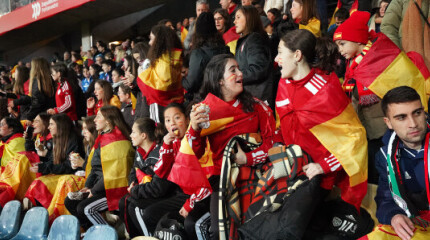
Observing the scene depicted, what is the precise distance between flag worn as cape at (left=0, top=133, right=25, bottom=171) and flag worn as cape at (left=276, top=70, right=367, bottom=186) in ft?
13.8

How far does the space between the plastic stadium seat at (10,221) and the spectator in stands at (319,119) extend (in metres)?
2.87

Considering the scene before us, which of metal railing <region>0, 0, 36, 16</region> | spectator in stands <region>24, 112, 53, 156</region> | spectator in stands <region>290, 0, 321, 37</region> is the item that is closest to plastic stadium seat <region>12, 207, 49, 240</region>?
spectator in stands <region>24, 112, 53, 156</region>

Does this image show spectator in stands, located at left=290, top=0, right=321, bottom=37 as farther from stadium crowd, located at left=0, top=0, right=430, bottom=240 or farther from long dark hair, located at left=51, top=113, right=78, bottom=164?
long dark hair, located at left=51, top=113, right=78, bottom=164

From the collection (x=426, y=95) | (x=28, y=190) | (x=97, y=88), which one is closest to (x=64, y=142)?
(x=28, y=190)

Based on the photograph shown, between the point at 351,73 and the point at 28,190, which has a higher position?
the point at 351,73

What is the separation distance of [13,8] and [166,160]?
13.6 m

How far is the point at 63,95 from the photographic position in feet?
19.6

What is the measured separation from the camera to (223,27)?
182 inches

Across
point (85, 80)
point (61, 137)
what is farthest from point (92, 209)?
point (85, 80)

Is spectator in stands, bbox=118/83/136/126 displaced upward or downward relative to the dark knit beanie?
downward

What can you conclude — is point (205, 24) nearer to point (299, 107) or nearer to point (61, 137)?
point (299, 107)

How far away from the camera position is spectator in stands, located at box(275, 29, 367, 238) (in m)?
2.14

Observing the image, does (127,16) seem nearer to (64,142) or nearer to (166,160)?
(64,142)

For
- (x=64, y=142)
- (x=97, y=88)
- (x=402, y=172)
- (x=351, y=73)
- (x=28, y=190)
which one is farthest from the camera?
(x=97, y=88)
